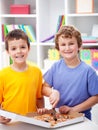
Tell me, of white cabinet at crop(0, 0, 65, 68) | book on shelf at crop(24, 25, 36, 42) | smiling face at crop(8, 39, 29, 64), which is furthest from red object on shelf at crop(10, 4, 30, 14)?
smiling face at crop(8, 39, 29, 64)

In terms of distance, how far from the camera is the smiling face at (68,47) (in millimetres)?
1811

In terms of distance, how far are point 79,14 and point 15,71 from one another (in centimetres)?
171

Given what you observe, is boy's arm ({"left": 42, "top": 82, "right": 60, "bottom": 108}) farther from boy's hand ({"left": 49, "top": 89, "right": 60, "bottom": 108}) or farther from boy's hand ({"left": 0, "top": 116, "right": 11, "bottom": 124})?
boy's hand ({"left": 0, "top": 116, "right": 11, "bottom": 124})

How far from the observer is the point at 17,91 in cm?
169

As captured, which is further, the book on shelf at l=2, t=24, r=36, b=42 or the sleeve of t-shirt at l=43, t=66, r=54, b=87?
the book on shelf at l=2, t=24, r=36, b=42

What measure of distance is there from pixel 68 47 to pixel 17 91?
0.41 metres

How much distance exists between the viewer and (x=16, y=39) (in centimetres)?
173

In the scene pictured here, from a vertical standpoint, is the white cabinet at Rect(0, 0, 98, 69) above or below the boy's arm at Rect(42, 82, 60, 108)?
above

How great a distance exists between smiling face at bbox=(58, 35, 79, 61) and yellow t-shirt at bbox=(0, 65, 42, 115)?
0.26m

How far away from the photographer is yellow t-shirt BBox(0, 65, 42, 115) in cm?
170

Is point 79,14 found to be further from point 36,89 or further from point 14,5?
point 36,89

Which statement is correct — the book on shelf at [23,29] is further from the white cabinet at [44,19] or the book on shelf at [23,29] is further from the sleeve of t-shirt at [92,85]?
the sleeve of t-shirt at [92,85]

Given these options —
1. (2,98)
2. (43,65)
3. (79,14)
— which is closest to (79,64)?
(2,98)

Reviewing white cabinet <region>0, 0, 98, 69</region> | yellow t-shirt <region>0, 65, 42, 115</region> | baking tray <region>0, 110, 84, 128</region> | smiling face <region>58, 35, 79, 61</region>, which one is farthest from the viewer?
white cabinet <region>0, 0, 98, 69</region>
